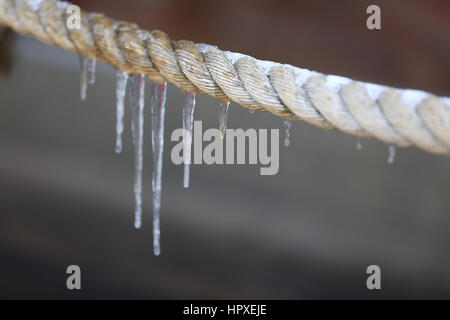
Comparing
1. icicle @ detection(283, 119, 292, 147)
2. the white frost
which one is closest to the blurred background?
icicle @ detection(283, 119, 292, 147)

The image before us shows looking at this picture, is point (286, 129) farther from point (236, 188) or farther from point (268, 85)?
point (236, 188)

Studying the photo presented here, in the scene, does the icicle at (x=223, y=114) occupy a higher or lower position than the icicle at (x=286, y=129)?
higher

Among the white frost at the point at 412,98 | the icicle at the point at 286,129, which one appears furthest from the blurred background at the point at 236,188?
the white frost at the point at 412,98

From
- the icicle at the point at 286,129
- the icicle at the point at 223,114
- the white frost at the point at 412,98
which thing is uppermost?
the icicle at the point at 223,114

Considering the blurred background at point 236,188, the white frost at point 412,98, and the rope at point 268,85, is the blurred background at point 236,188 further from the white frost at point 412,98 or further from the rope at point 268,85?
the white frost at point 412,98

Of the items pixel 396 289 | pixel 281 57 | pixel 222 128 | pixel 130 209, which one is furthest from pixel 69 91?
pixel 396 289

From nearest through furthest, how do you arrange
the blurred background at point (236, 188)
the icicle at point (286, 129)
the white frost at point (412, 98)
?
the white frost at point (412, 98)
the icicle at point (286, 129)
the blurred background at point (236, 188)

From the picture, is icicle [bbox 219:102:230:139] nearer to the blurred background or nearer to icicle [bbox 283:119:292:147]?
icicle [bbox 283:119:292:147]
